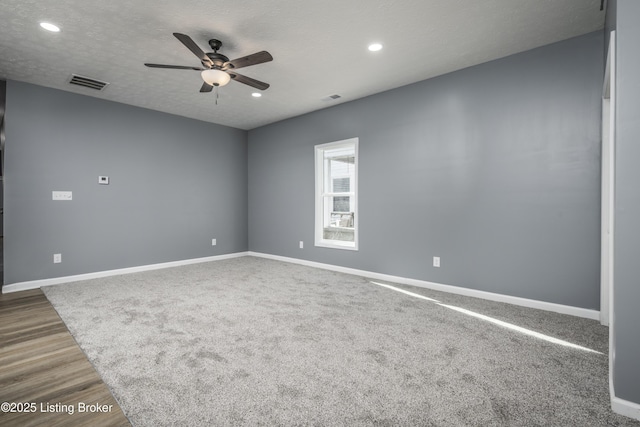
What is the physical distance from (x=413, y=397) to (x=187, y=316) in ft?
7.26

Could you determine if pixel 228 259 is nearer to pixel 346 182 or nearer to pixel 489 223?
pixel 346 182

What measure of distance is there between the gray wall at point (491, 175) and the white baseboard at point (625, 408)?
1.71 m

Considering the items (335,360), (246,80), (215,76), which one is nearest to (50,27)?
(215,76)

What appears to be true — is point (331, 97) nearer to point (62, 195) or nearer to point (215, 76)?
point (215, 76)

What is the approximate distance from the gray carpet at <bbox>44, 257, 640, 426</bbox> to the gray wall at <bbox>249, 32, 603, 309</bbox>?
52 centimetres

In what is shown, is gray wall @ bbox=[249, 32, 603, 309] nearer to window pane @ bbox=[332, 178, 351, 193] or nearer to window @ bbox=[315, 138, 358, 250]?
window @ bbox=[315, 138, 358, 250]

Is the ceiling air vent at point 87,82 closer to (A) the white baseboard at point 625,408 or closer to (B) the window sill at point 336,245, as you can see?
(B) the window sill at point 336,245

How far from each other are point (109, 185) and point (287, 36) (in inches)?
148

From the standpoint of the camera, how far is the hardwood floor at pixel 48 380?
1565 mm

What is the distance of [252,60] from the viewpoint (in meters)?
2.75

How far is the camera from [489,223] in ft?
11.6

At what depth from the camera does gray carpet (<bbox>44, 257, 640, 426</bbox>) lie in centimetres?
158

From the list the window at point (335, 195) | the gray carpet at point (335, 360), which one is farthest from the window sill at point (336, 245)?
the gray carpet at point (335, 360)

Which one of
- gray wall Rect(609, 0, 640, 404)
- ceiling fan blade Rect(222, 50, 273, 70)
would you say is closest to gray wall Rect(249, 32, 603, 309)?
gray wall Rect(609, 0, 640, 404)
